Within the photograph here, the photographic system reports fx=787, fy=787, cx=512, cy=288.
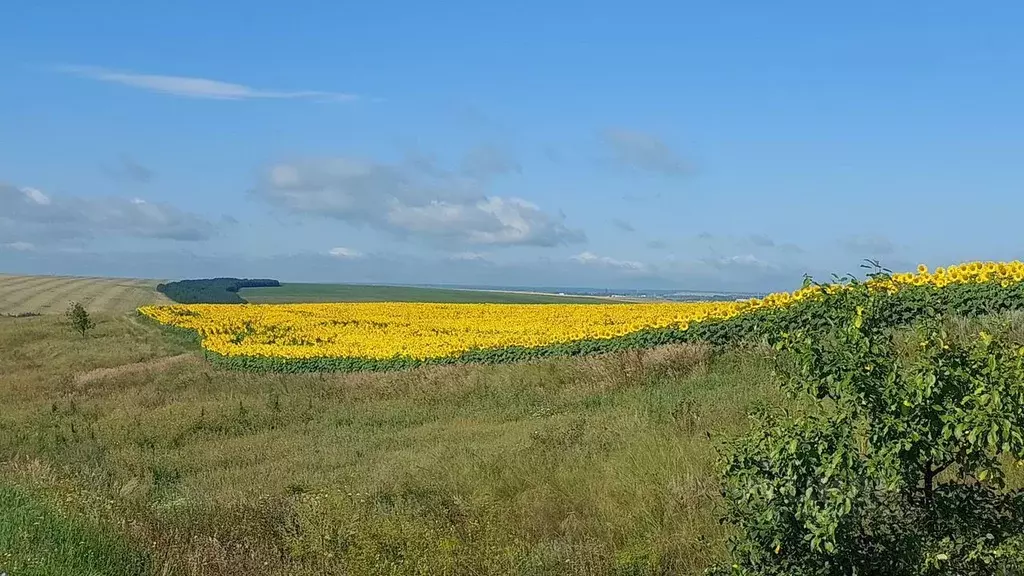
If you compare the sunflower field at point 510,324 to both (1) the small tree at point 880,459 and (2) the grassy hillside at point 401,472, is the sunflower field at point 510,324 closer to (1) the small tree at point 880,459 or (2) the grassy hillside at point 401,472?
(1) the small tree at point 880,459

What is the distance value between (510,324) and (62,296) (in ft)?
216

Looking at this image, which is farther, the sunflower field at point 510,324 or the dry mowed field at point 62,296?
the dry mowed field at point 62,296

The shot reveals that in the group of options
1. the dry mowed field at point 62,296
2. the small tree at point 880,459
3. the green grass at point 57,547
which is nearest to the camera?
the small tree at point 880,459

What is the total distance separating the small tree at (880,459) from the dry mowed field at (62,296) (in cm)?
6353

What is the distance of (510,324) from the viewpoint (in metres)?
35.2

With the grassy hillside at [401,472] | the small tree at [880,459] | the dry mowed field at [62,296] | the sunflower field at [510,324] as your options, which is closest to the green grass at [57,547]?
the grassy hillside at [401,472]

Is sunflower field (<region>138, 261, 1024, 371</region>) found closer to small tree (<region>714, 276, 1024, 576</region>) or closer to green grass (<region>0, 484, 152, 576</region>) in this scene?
small tree (<region>714, 276, 1024, 576</region>)

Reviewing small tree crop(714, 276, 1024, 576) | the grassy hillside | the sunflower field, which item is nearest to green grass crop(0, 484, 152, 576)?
the grassy hillside

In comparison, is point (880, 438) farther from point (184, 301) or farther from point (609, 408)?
point (184, 301)

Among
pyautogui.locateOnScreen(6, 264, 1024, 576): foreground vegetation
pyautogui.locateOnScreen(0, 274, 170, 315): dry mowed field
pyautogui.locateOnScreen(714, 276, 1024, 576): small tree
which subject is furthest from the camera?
pyautogui.locateOnScreen(0, 274, 170, 315): dry mowed field

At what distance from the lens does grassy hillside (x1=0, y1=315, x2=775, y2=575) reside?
6.23 meters

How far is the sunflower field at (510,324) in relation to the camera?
12547mm

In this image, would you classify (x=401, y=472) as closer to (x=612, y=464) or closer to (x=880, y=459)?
(x=612, y=464)

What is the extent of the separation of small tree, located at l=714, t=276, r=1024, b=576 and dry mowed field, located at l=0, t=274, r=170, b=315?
63.5m
